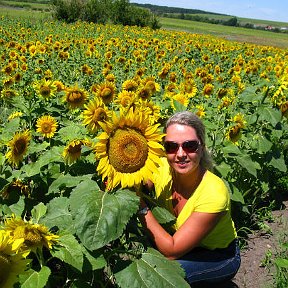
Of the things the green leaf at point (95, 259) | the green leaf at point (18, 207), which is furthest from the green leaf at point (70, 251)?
the green leaf at point (18, 207)

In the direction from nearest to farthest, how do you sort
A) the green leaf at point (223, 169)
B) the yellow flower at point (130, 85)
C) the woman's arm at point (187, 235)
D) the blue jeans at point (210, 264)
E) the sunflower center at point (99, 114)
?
the woman's arm at point (187, 235) < the sunflower center at point (99, 114) < the blue jeans at point (210, 264) < the green leaf at point (223, 169) < the yellow flower at point (130, 85)

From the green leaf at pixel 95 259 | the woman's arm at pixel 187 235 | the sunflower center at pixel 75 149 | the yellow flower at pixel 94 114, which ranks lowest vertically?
the woman's arm at pixel 187 235

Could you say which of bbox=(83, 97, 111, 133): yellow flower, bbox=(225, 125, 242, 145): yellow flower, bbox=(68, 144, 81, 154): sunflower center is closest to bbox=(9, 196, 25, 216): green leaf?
bbox=(68, 144, 81, 154): sunflower center

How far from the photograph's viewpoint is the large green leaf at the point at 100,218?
1733 millimetres

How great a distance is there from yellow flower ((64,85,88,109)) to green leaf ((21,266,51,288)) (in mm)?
1978

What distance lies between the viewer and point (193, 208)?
2541 mm

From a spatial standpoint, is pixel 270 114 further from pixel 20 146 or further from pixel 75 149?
pixel 20 146

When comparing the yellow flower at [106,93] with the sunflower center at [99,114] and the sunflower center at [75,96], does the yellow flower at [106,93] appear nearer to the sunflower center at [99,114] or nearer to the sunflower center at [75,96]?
the sunflower center at [75,96]

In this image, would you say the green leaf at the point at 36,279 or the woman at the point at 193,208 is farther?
the woman at the point at 193,208

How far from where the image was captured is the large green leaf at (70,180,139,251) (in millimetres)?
1733

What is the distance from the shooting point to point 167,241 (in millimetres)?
2312

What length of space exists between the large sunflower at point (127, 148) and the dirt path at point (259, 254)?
5.49 ft

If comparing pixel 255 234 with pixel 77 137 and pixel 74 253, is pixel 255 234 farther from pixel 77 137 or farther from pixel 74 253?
pixel 74 253

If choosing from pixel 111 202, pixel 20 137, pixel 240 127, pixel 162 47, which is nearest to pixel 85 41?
pixel 162 47
